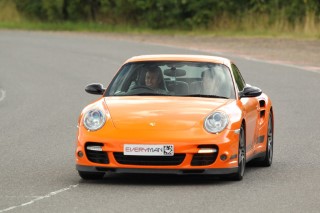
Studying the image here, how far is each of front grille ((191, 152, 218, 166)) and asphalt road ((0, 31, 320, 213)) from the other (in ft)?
0.68

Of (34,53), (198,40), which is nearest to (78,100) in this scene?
(34,53)

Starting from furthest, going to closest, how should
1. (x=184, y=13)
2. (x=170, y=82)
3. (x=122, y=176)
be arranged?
(x=184, y=13)
(x=170, y=82)
(x=122, y=176)

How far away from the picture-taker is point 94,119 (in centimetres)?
1137

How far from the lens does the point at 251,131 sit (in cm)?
1234

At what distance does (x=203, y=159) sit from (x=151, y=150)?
0.49 m

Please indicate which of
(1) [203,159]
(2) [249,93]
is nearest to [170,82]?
(2) [249,93]

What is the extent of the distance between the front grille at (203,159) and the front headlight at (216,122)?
0.23m

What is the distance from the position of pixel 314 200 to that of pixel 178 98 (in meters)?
2.25

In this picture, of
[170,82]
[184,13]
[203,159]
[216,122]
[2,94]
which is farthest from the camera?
[184,13]

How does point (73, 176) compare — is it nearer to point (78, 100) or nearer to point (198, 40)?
point (78, 100)

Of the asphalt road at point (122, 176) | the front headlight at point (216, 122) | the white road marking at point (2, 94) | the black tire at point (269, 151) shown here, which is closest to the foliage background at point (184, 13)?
the asphalt road at point (122, 176)

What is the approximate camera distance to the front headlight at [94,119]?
11.3m

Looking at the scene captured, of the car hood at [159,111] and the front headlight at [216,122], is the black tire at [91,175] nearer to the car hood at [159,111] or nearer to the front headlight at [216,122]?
the car hood at [159,111]

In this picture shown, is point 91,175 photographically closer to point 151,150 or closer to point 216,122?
point 151,150
